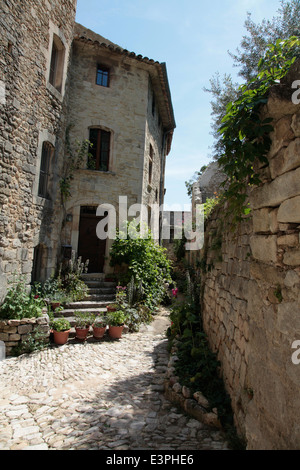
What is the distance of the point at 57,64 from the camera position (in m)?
8.61

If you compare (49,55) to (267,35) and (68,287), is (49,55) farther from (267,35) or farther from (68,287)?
(68,287)

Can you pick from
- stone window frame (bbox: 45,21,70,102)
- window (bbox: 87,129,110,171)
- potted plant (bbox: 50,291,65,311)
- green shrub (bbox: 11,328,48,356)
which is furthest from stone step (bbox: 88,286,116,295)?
stone window frame (bbox: 45,21,70,102)

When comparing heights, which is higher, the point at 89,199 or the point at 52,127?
the point at 52,127

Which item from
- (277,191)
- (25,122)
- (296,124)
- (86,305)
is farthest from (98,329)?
(296,124)

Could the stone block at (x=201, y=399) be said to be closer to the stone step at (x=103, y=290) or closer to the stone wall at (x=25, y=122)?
the stone wall at (x=25, y=122)

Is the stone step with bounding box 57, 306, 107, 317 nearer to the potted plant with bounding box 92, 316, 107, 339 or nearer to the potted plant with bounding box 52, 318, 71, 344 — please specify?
the potted plant with bounding box 92, 316, 107, 339

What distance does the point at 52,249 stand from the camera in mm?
8266

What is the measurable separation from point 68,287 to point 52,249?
1235 millimetres

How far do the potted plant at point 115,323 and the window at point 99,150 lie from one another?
530cm

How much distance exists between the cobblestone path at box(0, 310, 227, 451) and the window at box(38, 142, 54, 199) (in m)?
4.38

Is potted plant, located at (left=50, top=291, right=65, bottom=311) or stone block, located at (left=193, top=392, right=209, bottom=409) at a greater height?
potted plant, located at (left=50, top=291, right=65, bottom=311)

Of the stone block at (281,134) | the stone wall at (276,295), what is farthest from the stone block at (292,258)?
the stone block at (281,134)

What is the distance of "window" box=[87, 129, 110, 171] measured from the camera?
9766 millimetres

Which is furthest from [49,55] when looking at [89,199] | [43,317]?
[43,317]
